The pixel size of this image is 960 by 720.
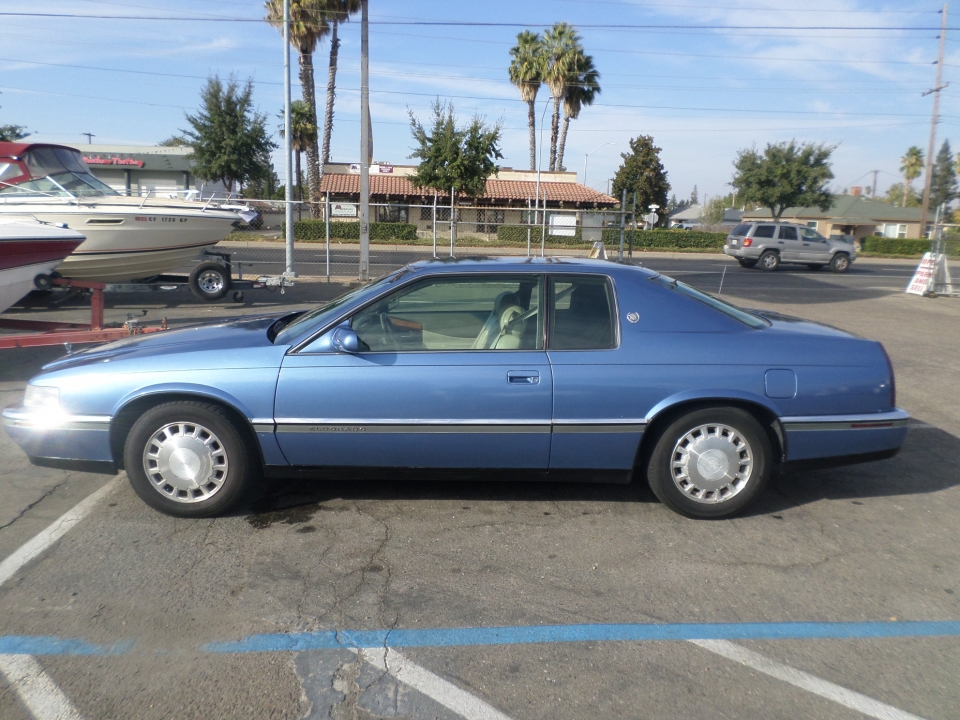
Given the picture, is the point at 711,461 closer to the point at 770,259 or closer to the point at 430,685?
the point at 430,685

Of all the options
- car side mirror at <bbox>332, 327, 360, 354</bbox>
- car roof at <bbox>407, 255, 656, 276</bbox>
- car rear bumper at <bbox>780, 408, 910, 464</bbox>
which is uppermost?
car roof at <bbox>407, 255, 656, 276</bbox>

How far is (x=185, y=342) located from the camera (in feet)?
15.5

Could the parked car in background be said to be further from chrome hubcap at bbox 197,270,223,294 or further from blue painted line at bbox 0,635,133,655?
blue painted line at bbox 0,635,133,655

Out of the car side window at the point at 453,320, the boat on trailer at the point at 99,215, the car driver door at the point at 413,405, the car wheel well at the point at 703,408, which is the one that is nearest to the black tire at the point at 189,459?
the car driver door at the point at 413,405

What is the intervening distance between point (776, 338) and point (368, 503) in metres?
2.69

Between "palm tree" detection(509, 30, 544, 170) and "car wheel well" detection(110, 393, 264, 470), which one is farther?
→ "palm tree" detection(509, 30, 544, 170)

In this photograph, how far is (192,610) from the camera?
3559 mm

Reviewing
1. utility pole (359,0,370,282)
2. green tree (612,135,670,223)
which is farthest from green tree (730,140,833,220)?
utility pole (359,0,370,282)

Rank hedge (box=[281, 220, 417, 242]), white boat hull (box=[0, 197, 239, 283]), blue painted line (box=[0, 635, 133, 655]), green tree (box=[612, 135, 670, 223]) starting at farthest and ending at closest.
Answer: green tree (box=[612, 135, 670, 223]), hedge (box=[281, 220, 417, 242]), white boat hull (box=[0, 197, 239, 283]), blue painted line (box=[0, 635, 133, 655])

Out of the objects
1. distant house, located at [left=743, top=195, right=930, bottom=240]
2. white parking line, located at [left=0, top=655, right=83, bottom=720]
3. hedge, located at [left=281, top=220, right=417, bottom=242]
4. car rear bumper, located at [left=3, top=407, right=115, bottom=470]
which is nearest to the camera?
white parking line, located at [left=0, top=655, right=83, bottom=720]

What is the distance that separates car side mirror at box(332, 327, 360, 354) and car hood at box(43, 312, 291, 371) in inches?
17.8

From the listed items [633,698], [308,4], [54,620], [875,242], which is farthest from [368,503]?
[875,242]

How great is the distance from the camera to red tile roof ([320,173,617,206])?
140 ft

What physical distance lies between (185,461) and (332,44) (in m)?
39.2
